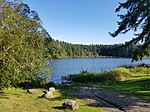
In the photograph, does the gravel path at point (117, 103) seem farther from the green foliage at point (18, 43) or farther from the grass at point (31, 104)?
the green foliage at point (18, 43)

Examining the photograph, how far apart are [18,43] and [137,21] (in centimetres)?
1628

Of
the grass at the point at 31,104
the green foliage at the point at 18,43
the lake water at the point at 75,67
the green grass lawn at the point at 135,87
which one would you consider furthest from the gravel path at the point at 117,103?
the lake water at the point at 75,67

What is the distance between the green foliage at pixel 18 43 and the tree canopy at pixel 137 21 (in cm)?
1165

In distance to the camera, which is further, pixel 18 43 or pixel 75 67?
pixel 75 67

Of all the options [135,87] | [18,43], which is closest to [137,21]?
[135,87]

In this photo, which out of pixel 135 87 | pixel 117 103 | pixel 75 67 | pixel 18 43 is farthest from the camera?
pixel 75 67

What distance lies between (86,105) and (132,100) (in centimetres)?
322

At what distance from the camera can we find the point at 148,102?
14844 mm

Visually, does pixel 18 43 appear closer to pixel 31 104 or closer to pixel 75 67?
pixel 31 104

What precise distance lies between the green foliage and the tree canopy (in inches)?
459

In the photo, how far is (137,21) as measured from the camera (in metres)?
26.3

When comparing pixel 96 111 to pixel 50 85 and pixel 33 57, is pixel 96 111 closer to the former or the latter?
pixel 33 57

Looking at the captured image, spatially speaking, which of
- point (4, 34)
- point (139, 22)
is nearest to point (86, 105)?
point (4, 34)

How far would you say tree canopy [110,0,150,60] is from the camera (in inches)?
958
